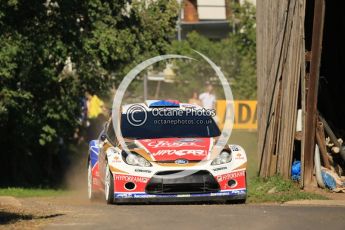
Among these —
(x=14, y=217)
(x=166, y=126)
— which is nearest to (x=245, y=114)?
(x=166, y=126)

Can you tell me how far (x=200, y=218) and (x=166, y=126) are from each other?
421 cm

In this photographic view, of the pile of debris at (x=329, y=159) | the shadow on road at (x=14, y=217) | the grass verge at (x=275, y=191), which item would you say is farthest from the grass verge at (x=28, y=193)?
the shadow on road at (x=14, y=217)

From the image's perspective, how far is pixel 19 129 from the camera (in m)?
20.6

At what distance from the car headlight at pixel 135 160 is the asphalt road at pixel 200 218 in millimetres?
1195

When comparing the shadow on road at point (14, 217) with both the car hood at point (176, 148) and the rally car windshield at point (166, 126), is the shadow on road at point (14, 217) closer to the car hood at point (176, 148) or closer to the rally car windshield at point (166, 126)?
the car hood at point (176, 148)

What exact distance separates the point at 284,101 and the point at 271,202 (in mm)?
2612

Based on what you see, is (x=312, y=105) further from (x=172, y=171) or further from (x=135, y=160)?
(x=135, y=160)

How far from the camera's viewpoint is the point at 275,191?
15.5 meters

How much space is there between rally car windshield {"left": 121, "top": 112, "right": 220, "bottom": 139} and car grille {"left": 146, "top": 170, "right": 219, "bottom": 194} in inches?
43.0

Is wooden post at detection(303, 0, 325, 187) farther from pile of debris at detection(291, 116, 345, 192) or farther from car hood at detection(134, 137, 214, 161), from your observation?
car hood at detection(134, 137, 214, 161)

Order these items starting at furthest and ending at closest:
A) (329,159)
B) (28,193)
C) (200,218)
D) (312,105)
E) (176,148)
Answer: (28,193) → (329,159) → (312,105) → (176,148) → (200,218)

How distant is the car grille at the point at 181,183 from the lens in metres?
13.3

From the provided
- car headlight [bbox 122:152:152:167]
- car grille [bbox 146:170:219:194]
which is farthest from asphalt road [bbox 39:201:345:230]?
car headlight [bbox 122:152:152:167]

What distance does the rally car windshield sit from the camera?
14.3 meters
